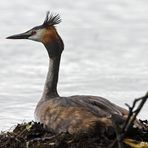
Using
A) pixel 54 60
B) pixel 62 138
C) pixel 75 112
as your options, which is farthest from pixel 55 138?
pixel 54 60

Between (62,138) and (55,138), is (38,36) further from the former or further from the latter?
(62,138)

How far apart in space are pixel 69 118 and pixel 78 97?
0.87 m

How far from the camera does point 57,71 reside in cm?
1054

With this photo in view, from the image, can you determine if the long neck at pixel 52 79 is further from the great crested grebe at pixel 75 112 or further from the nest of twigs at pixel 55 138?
the nest of twigs at pixel 55 138

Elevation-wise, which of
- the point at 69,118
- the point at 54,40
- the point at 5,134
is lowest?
the point at 5,134

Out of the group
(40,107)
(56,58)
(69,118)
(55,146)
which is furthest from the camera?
(56,58)

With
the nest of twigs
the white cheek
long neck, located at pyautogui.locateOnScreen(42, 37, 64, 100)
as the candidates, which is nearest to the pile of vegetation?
the nest of twigs

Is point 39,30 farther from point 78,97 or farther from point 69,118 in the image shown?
point 69,118

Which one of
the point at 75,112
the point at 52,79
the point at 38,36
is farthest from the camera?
Answer: the point at 38,36

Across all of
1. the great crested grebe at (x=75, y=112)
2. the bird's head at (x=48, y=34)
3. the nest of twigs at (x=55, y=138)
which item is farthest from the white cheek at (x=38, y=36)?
the nest of twigs at (x=55, y=138)

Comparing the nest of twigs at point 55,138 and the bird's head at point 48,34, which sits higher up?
the bird's head at point 48,34

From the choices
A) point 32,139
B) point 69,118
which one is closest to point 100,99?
point 69,118

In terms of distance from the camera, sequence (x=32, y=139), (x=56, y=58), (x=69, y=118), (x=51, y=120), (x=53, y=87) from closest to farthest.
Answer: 1. (x=32, y=139)
2. (x=69, y=118)
3. (x=51, y=120)
4. (x=53, y=87)
5. (x=56, y=58)

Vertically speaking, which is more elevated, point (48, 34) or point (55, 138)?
point (48, 34)
